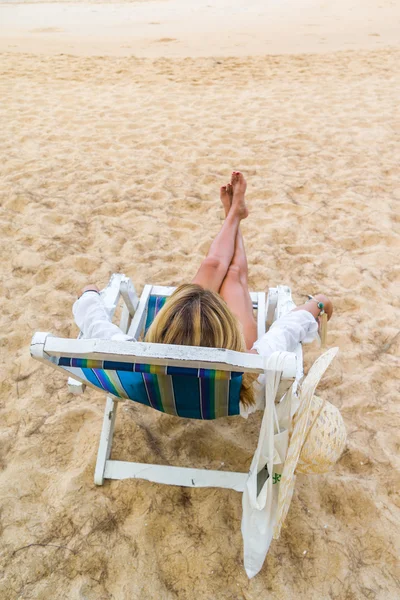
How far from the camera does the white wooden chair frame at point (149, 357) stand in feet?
4.28

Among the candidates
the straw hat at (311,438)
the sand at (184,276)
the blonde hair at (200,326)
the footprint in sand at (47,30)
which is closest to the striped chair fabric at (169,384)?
the blonde hair at (200,326)

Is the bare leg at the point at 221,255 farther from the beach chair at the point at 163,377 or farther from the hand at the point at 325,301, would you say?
the hand at the point at 325,301

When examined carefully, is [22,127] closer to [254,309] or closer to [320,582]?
[254,309]

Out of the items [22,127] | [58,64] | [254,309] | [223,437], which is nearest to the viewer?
[223,437]

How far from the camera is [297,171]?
4480mm

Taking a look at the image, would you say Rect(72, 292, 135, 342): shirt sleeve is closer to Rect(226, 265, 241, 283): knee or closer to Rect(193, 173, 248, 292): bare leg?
Rect(193, 173, 248, 292): bare leg

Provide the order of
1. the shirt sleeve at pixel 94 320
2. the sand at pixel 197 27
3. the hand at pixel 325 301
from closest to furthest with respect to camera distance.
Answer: the shirt sleeve at pixel 94 320 → the hand at pixel 325 301 → the sand at pixel 197 27

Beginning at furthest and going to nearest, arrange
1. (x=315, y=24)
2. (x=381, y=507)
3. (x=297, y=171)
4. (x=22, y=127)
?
(x=315, y=24) → (x=22, y=127) → (x=297, y=171) → (x=381, y=507)

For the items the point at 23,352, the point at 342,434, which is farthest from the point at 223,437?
the point at 23,352

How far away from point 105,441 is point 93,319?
0.54 metres

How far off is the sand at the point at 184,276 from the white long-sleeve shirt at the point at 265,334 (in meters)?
0.58

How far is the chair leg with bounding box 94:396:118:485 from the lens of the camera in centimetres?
197

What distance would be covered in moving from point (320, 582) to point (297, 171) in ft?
11.8

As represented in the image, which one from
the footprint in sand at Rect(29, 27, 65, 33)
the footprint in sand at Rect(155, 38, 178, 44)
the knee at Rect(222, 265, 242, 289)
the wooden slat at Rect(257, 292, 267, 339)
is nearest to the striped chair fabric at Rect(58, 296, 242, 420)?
the wooden slat at Rect(257, 292, 267, 339)
